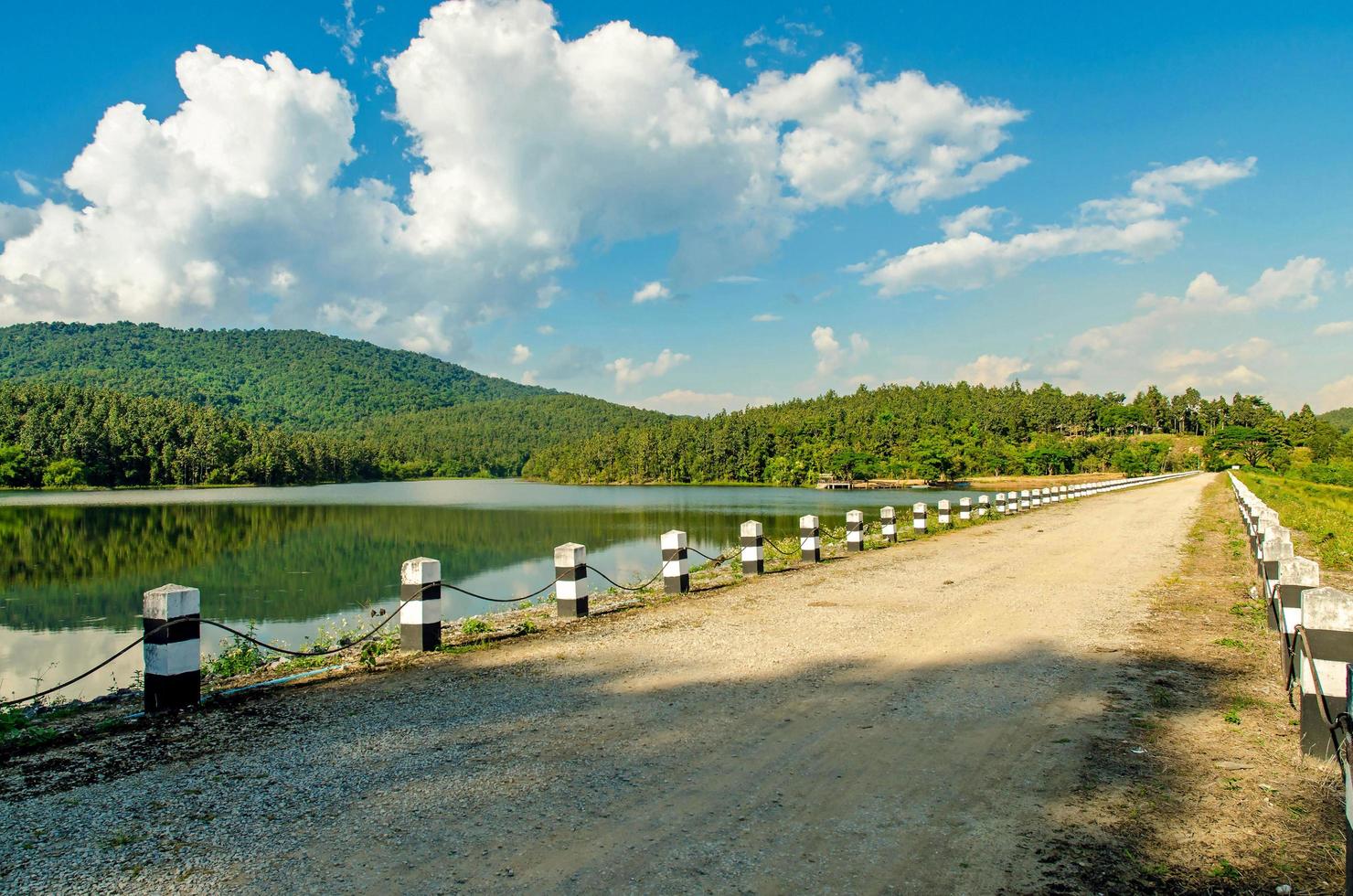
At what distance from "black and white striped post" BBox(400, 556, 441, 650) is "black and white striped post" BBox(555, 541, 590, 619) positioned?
2.10m

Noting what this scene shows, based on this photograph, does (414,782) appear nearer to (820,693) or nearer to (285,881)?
(285,881)

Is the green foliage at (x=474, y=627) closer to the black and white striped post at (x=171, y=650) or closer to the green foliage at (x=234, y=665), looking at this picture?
the green foliage at (x=234, y=665)

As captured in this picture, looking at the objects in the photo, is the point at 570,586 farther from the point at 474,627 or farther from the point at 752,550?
the point at 752,550

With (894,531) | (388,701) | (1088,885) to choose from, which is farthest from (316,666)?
(894,531)

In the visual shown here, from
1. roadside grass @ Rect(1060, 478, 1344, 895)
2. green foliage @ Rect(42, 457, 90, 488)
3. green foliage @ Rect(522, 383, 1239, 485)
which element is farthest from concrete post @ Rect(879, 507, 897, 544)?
green foliage @ Rect(42, 457, 90, 488)

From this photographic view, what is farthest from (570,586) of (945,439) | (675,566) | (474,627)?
(945,439)

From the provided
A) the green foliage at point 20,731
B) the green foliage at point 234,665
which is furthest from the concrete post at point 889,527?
the green foliage at point 20,731

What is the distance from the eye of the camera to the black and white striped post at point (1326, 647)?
4.52 metres

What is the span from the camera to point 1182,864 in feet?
11.8

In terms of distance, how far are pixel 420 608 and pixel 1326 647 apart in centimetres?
778

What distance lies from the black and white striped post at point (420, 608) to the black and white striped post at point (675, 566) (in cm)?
452

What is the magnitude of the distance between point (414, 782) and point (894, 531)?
1659 centimetres

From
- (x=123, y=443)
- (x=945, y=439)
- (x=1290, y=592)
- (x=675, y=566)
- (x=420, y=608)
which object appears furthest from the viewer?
(x=945, y=439)

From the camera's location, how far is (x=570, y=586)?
1056 cm
